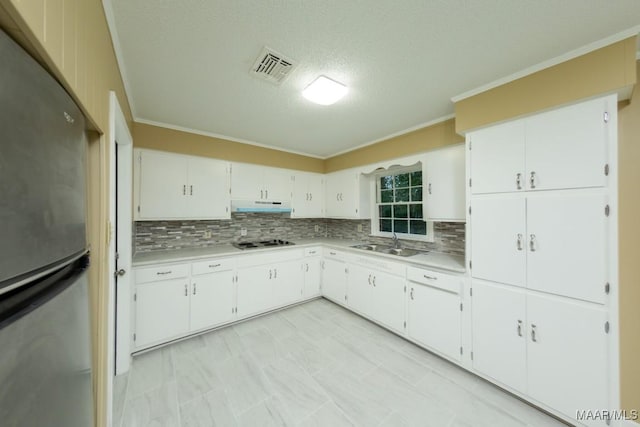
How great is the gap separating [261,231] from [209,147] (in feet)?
4.82

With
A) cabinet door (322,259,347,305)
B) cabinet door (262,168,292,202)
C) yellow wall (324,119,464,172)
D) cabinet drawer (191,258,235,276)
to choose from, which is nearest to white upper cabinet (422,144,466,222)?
yellow wall (324,119,464,172)

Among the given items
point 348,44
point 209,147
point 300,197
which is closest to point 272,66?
point 348,44

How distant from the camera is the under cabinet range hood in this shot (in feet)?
10.4

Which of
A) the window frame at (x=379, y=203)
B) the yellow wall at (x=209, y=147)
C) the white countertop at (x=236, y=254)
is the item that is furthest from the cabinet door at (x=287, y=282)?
the yellow wall at (x=209, y=147)

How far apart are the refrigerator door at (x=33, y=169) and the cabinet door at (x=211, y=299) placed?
6.69ft

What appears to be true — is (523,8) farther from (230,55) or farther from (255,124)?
(255,124)

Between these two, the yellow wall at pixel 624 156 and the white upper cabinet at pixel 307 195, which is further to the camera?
the white upper cabinet at pixel 307 195

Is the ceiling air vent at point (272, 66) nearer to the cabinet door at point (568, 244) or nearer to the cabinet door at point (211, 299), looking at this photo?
the cabinet door at point (568, 244)

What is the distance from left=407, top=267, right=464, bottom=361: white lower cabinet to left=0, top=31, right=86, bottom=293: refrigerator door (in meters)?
2.52

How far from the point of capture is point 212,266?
2688 millimetres

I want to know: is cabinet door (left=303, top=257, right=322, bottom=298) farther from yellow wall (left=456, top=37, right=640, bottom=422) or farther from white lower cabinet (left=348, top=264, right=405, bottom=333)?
yellow wall (left=456, top=37, right=640, bottom=422)

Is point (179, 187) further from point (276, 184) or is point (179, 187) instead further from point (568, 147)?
point (568, 147)

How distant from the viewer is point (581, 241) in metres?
1.51

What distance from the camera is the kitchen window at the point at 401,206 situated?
311 cm
